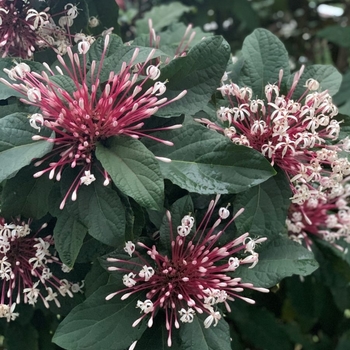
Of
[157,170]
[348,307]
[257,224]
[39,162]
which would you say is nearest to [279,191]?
[257,224]

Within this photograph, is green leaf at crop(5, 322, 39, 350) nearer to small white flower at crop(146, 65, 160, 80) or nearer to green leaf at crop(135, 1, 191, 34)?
small white flower at crop(146, 65, 160, 80)

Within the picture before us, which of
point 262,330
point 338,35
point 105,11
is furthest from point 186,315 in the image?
point 338,35

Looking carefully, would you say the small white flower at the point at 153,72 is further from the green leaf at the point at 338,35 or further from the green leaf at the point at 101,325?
the green leaf at the point at 338,35

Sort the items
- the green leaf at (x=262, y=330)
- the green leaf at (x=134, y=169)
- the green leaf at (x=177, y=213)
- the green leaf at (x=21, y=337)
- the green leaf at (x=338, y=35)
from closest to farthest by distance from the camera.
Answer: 1. the green leaf at (x=134, y=169)
2. the green leaf at (x=177, y=213)
3. the green leaf at (x=21, y=337)
4. the green leaf at (x=262, y=330)
5. the green leaf at (x=338, y=35)

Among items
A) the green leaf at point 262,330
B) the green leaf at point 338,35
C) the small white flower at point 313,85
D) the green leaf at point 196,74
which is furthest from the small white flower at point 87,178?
the green leaf at point 338,35

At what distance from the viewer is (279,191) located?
1.99 ft

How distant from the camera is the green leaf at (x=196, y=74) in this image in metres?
0.57

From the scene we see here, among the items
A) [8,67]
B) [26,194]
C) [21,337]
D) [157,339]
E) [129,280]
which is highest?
[8,67]

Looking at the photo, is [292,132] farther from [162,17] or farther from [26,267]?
[162,17]

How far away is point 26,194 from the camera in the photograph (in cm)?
57

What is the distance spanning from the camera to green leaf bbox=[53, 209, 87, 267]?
1.77 feet

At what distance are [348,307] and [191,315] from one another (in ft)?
2.09

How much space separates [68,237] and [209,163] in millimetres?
197

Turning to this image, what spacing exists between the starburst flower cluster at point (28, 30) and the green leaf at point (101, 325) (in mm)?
357
